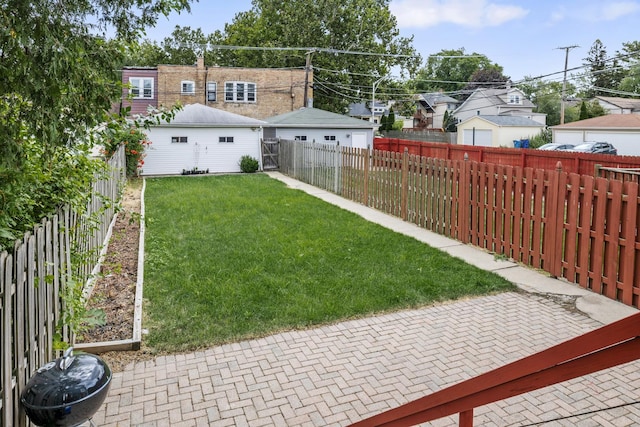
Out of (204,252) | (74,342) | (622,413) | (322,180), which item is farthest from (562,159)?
(74,342)

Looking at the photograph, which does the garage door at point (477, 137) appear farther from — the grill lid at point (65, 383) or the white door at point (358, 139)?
the grill lid at point (65, 383)

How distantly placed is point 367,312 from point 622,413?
8.94 feet

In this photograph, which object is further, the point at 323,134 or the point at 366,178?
the point at 323,134

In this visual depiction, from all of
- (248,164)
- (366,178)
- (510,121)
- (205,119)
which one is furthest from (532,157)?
(510,121)

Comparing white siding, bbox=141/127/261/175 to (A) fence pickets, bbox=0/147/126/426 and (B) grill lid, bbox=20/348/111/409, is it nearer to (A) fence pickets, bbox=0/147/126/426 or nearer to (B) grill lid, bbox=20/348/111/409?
(A) fence pickets, bbox=0/147/126/426

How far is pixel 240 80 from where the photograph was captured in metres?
33.5

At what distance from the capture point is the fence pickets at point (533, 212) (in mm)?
6320

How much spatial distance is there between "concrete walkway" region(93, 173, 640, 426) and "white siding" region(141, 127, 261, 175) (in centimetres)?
1862

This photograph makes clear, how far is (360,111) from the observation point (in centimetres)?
6462

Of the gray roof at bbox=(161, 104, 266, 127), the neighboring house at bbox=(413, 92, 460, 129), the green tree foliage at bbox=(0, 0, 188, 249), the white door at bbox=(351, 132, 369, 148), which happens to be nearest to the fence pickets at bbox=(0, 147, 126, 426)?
the green tree foliage at bbox=(0, 0, 188, 249)

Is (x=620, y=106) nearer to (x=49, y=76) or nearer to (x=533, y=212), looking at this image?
(x=533, y=212)

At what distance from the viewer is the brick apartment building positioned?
3186 cm

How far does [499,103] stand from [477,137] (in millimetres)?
16291

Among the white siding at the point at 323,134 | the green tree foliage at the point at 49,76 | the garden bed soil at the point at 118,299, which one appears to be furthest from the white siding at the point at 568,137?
the green tree foliage at the point at 49,76
